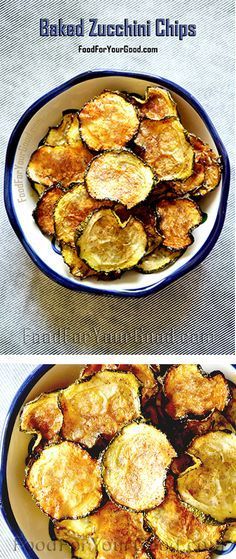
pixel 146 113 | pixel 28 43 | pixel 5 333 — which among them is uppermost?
pixel 28 43

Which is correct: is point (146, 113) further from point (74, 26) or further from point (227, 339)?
point (227, 339)

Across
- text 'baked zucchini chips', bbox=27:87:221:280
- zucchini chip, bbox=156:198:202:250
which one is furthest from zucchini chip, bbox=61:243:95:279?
zucchini chip, bbox=156:198:202:250

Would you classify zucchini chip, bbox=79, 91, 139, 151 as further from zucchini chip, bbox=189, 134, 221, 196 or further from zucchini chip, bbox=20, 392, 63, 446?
zucchini chip, bbox=20, 392, 63, 446

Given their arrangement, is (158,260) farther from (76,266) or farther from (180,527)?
(180,527)

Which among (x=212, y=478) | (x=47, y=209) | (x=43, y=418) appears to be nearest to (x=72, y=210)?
(x=47, y=209)

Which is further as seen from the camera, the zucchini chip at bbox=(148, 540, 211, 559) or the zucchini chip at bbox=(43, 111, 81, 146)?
the zucchini chip at bbox=(43, 111, 81, 146)

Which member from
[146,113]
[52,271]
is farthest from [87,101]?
[52,271]
